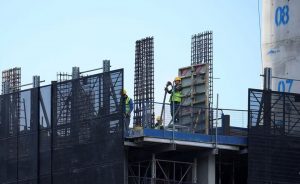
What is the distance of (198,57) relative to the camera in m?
99.9

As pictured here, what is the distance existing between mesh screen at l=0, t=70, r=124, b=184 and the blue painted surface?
5.69 feet

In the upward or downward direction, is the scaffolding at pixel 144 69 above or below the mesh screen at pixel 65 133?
above

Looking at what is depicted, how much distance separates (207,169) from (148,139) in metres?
4.63

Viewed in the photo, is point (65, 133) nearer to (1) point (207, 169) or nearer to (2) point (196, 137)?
(2) point (196, 137)

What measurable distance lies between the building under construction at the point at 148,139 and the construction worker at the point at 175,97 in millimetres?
354

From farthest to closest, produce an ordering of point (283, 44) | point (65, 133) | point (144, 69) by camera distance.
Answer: point (144, 69), point (283, 44), point (65, 133)

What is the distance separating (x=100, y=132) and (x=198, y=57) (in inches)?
1265

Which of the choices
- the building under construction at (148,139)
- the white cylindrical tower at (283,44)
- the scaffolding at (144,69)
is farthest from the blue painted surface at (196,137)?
the scaffolding at (144,69)

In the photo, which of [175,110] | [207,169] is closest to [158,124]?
[175,110]

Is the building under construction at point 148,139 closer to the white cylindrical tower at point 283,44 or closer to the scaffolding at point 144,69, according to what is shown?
the white cylindrical tower at point 283,44

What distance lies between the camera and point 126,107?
223ft

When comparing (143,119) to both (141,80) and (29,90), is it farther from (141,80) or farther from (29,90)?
(141,80)

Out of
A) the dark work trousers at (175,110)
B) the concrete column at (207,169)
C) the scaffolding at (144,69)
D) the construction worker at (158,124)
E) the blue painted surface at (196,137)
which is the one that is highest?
the scaffolding at (144,69)

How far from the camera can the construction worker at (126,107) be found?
6750cm
